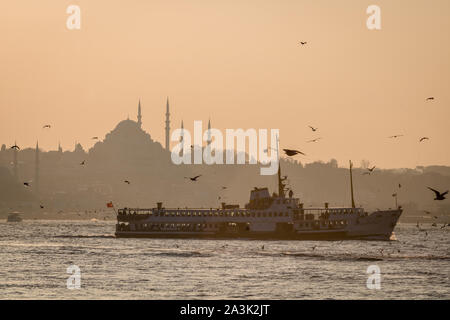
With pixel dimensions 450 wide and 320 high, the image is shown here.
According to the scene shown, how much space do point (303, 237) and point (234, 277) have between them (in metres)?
59.5

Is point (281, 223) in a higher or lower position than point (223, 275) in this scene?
higher

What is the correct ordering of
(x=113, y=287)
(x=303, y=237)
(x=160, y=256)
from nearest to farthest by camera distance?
(x=113, y=287) < (x=160, y=256) < (x=303, y=237)

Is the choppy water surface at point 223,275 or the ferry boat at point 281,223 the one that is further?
the ferry boat at point 281,223

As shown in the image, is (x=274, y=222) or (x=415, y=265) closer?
(x=415, y=265)

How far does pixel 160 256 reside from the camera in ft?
247

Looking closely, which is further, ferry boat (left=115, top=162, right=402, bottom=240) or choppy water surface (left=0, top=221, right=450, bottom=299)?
ferry boat (left=115, top=162, right=402, bottom=240)

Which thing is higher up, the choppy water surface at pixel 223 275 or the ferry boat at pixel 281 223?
the ferry boat at pixel 281 223

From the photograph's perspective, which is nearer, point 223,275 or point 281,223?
point 223,275

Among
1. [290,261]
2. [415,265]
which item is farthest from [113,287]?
[415,265]

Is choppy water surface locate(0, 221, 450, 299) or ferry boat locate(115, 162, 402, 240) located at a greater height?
ferry boat locate(115, 162, 402, 240)
